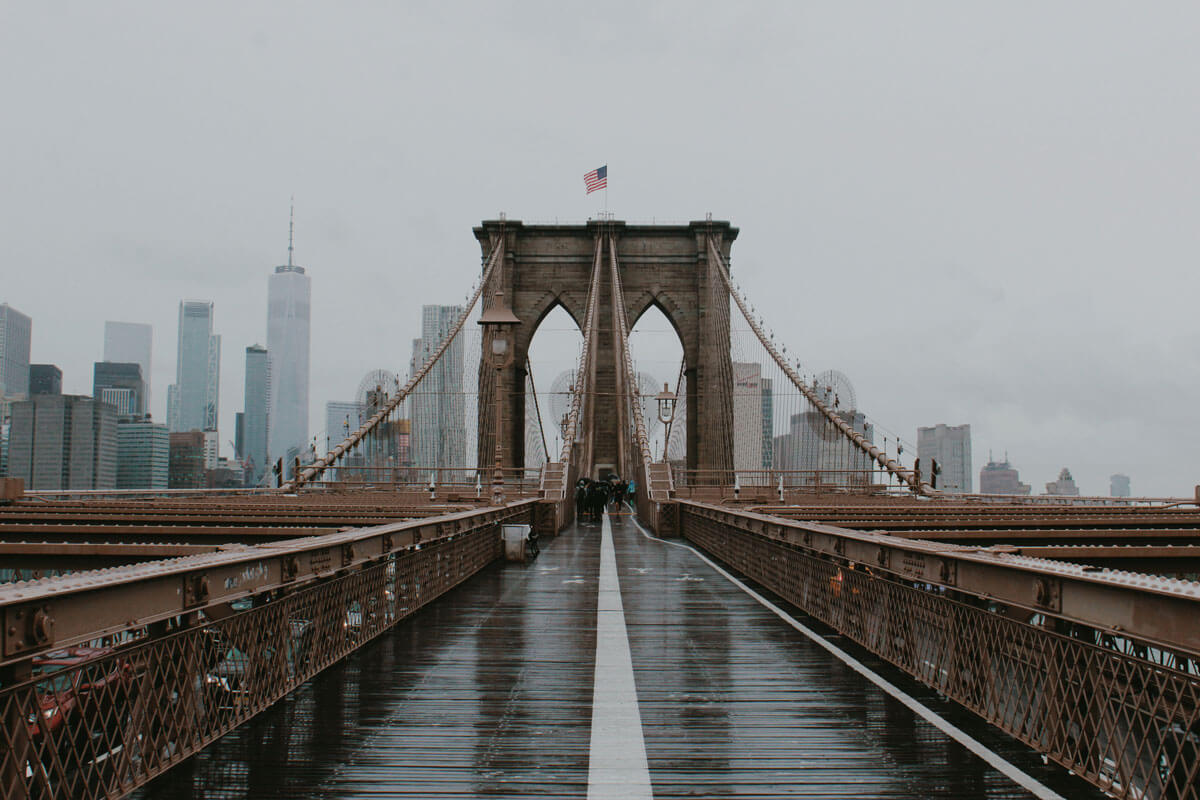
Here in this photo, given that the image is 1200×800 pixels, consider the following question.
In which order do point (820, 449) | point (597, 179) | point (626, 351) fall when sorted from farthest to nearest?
point (597, 179) < point (626, 351) < point (820, 449)

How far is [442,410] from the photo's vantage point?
55688mm

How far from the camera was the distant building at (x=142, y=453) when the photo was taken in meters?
88.4

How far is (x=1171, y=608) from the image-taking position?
10.5 feet

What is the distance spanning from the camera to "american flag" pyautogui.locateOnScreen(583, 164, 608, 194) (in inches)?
2338

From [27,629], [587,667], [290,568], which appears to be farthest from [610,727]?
[27,629]

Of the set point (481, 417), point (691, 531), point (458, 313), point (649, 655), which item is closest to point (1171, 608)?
point (649, 655)

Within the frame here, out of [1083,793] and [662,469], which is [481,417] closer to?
[662,469]

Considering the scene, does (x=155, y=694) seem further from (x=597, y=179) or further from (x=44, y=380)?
(x=44, y=380)

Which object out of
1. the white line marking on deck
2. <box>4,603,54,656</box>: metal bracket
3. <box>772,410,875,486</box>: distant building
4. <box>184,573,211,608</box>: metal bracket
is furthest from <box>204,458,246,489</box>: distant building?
<box>4,603,54,656</box>: metal bracket

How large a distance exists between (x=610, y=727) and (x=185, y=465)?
257 ft

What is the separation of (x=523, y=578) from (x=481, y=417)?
4782 cm

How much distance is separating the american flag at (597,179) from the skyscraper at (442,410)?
40.4 feet

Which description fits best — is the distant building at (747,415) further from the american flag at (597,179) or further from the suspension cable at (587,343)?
the american flag at (597,179)

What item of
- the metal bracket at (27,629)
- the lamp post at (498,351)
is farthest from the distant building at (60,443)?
the metal bracket at (27,629)
